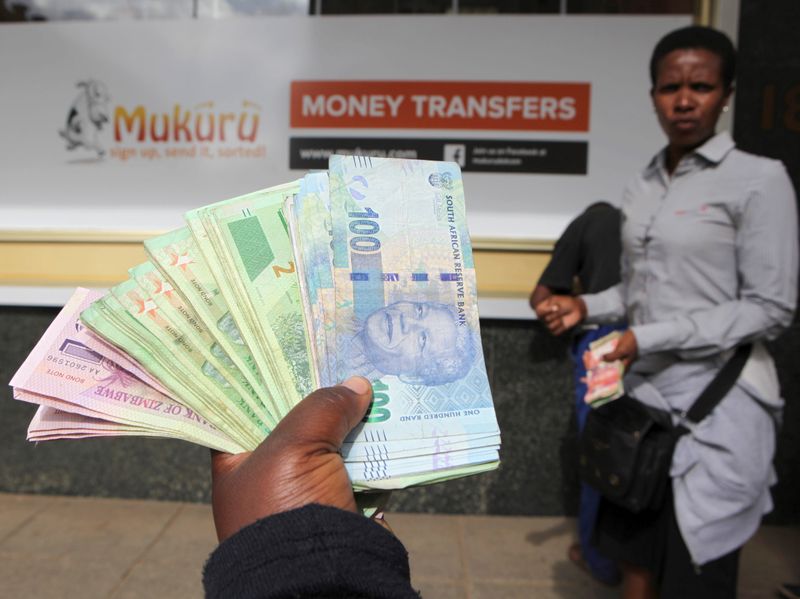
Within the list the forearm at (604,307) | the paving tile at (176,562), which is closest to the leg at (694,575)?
the forearm at (604,307)

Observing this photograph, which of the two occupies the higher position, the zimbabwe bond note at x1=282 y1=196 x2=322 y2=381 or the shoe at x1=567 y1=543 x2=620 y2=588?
the zimbabwe bond note at x1=282 y1=196 x2=322 y2=381

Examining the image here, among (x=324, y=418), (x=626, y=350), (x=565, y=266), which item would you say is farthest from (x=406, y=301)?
(x=565, y=266)

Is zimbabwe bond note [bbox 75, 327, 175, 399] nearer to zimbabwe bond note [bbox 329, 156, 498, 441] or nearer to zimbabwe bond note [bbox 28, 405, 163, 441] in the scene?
zimbabwe bond note [bbox 28, 405, 163, 441]

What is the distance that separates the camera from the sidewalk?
11.4 ft

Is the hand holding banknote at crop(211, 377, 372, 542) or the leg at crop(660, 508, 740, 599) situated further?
the leg at crop(660, 508, 740, 599)

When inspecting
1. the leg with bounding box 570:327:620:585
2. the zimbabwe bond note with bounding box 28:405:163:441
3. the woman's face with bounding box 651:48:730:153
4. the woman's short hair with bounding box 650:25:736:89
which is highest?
the woman's short hair with bounding box 650:25:736:89

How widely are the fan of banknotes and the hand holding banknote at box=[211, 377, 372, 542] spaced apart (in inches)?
3.4

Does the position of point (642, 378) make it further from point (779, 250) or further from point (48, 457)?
point (48, 457)

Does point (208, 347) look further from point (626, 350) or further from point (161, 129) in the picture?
point (161, 129)

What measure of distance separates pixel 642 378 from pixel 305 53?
282 centimetres

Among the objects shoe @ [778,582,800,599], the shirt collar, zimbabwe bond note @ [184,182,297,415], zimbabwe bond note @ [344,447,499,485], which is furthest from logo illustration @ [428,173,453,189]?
shoe @ [778,582,800,599]

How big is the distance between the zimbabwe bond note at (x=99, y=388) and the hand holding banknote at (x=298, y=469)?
0.46 ft

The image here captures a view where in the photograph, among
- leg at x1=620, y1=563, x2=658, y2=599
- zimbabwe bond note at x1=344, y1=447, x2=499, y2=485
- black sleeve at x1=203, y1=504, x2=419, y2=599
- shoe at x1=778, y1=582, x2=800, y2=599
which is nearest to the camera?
black sleeve at x1=203, y1=504, x2=419, y2=599

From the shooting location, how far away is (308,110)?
14.0ft
